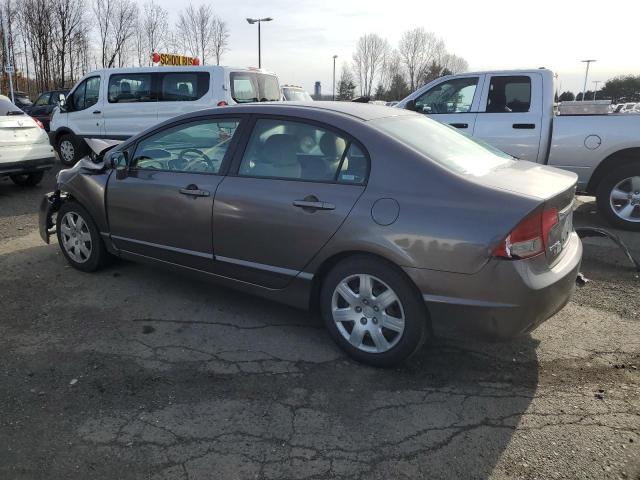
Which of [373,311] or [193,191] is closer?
[373,311]

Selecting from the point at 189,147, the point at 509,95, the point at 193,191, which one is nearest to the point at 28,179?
the point at 189,147

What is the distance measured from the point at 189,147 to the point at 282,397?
2094mm

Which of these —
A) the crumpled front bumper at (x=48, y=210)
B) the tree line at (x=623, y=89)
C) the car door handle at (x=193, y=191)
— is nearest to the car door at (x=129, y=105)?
the crumpled front bumper at (x=48, y=210)

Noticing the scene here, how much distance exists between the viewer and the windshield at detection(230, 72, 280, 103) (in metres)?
9.90

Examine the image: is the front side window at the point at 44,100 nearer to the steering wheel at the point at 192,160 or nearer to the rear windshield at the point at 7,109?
the rear windshield at the point at 7,109

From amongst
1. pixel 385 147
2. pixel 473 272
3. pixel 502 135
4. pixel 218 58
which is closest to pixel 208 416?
pixel 473 272

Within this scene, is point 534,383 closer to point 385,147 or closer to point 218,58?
point 385,147

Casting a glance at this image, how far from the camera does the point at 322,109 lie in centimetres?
355

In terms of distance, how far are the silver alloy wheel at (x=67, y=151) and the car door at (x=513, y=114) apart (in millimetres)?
9082

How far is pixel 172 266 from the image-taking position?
13.6 feet

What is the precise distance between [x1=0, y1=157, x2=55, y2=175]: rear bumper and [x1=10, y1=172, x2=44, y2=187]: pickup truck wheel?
500mm

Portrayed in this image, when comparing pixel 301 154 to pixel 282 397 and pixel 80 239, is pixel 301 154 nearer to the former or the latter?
pixel 282 397

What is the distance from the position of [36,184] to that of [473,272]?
29.6 ft

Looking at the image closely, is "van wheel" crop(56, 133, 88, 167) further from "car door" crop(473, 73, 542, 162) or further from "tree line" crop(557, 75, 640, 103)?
"tree line" crop(557, 75, 640, 103)
